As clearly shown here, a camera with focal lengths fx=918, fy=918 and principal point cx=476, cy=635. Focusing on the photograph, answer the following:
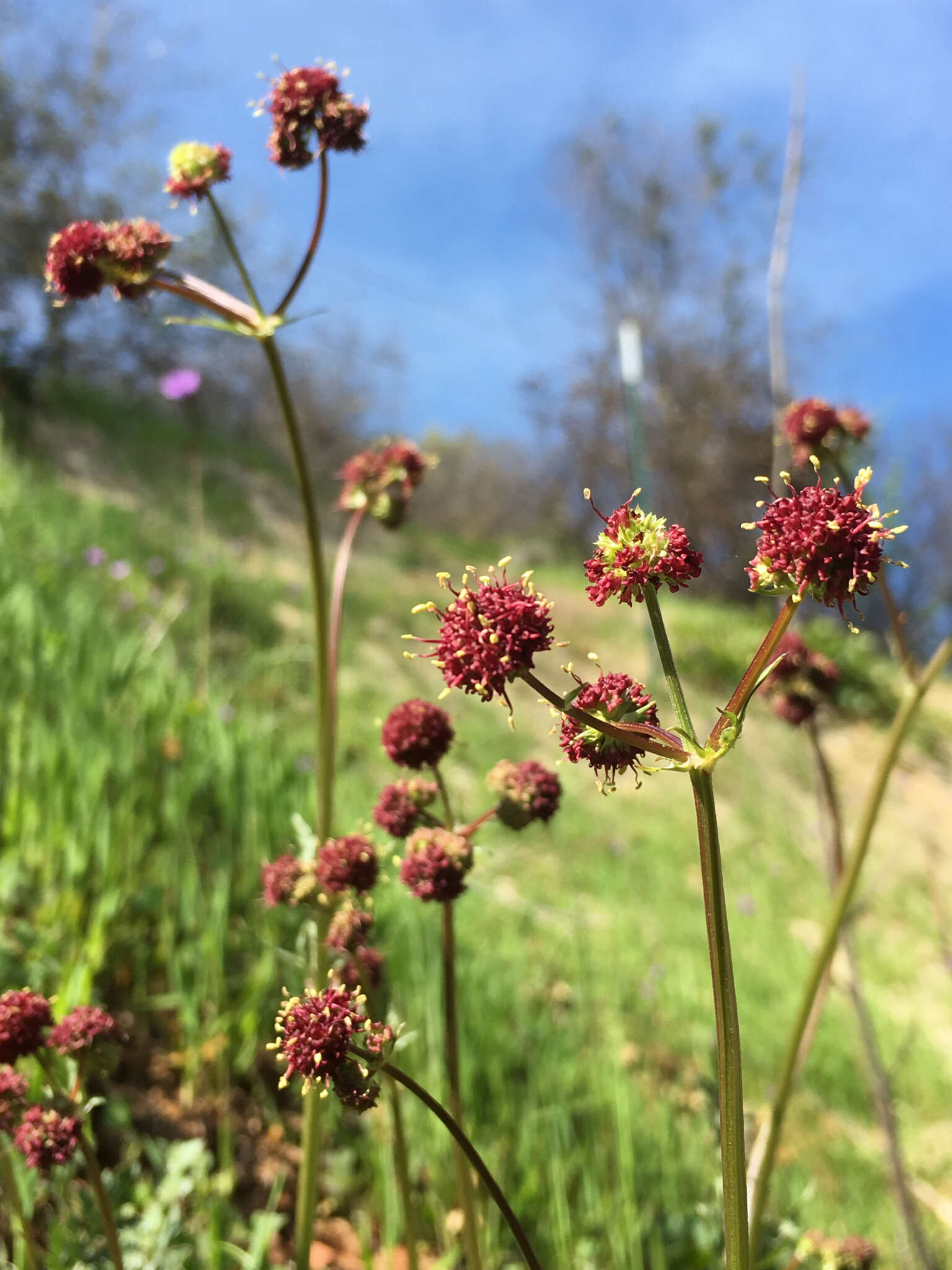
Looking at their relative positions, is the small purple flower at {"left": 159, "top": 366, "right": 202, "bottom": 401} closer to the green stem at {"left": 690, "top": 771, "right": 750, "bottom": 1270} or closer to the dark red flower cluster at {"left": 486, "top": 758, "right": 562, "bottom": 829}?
the dark red flower cluster at {"left": 486, "top": 758, "right": 562, "bottom": 829}

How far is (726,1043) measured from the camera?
2.01 ft

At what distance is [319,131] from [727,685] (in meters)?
9.25

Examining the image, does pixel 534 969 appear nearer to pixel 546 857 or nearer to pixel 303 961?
pixel 546 857

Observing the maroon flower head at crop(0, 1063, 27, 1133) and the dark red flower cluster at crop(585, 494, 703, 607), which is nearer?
the dark red flower cluster at crop(585, 494, 703, 607)

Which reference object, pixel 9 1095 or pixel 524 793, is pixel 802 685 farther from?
pixel 9 1095

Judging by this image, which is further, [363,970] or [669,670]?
[363,970]

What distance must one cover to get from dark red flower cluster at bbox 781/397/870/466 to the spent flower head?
1.19 meters

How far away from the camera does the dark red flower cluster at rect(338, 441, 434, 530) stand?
1.49m

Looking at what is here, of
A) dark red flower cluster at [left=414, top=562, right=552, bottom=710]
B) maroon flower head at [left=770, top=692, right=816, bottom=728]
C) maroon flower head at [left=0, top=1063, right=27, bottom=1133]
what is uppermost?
maroon flower head at [left=770, top=692, right=816, bottom=728]

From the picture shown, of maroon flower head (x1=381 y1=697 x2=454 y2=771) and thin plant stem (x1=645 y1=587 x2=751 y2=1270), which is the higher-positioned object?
maroon flower head (x1=381 y1=697 x2=454 y2=771)

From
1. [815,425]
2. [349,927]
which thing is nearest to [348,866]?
[349,927]

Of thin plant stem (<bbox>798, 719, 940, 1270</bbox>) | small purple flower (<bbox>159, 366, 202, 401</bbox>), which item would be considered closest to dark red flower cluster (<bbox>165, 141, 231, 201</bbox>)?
thin plant stem (<bbox>798, 719, 940, 1270</bbox>)

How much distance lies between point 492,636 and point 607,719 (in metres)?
0.11

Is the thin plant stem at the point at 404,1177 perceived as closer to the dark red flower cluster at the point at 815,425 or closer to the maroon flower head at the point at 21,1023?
the maroon flower head at the point at 21,1023
